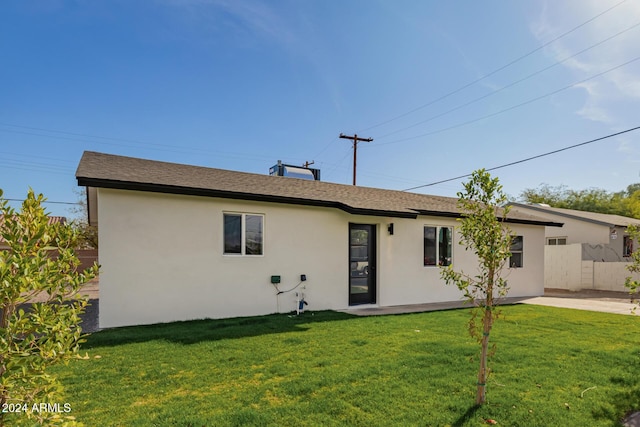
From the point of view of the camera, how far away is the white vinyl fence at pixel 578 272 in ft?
51.9

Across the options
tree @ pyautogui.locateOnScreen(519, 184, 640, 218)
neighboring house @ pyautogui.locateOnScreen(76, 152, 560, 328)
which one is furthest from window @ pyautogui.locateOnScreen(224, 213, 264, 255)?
tree @ pyautogui.locateOnScreen(519, 184, 640, 218)

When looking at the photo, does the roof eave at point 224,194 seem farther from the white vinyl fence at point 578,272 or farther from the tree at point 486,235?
the white vinyl fence at point 578,272

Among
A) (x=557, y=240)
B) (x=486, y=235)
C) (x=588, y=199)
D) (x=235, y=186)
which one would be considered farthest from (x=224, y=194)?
(x=588, y=199)

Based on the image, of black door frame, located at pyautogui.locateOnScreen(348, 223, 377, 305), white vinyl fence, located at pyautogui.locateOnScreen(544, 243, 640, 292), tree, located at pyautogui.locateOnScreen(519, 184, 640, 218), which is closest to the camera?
black door frame, located at pyautogui.locateOnScreen(348, 223, 377, 305)

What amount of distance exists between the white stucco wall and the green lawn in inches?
34.1

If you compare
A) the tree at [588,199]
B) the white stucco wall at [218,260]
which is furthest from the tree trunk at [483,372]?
the tree at [588,199]

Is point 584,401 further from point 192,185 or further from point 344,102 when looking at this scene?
point 344,102

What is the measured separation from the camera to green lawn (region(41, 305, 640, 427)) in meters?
3.34

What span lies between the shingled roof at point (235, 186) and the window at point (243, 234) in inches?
21.7

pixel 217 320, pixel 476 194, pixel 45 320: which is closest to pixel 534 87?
pixel 476 194

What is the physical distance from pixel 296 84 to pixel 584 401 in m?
13.9

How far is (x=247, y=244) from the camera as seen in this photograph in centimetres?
848

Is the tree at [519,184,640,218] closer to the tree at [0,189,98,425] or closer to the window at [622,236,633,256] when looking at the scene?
the window at [622,236,633,256]

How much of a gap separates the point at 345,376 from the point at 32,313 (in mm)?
3404
